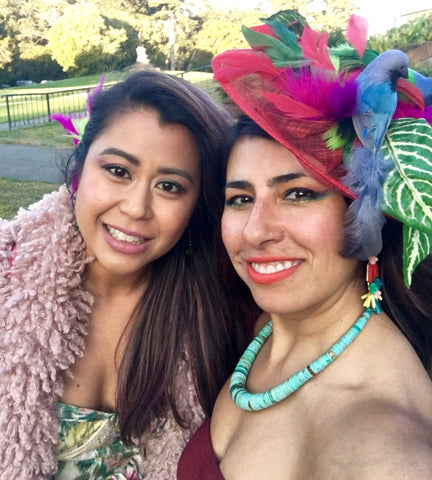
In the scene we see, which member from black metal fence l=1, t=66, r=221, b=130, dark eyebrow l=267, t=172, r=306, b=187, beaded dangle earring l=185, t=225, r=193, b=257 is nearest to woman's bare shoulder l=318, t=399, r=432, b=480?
dark eyebrow l=267, t=172, r=306, b=187

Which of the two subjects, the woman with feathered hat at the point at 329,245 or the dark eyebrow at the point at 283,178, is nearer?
the woman with feathered hat at the point at 329,245

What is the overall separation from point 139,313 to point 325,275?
1.06 meters

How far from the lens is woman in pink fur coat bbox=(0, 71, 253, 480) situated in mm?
1996

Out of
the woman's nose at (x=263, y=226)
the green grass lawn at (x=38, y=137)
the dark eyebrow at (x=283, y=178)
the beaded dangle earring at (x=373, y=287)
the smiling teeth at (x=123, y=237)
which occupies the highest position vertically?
the dark eyebrow at (x=283, y=178)

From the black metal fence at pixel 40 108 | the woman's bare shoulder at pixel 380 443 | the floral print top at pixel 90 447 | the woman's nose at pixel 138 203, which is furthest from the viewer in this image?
the black metal fence at pixel 40 108

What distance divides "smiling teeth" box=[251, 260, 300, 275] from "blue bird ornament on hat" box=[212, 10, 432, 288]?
0.56 ft

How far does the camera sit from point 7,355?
1.99 m

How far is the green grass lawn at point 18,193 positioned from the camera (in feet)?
20.6

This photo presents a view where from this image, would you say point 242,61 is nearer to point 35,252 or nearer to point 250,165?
point 250,165

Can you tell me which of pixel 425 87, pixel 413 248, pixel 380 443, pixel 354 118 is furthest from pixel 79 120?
pixel 380 443

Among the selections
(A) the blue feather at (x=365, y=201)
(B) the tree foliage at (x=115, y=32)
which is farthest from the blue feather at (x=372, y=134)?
(B) the tree foliage at (x=115, y=32)

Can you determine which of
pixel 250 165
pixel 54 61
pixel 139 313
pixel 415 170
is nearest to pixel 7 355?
pixel 139 313

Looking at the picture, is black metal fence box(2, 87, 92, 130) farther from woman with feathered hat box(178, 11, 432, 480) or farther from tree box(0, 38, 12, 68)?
woman with feathered hat box(178, 11, 432, 480)

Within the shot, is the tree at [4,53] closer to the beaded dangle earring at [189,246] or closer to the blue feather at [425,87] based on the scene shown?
the beaded dangle earring at [189,246]
